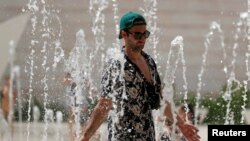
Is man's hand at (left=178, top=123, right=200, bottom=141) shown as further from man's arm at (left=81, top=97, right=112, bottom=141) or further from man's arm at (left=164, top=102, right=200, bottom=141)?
man's arm at (left=81, top=97, right=112, bottom=141)

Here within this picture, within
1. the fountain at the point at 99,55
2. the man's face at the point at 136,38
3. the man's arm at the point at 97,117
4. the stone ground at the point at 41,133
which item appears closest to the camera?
the man's arm at the point at 97,117

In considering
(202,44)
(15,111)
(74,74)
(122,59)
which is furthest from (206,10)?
(122,59)

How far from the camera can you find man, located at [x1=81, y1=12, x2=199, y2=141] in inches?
153

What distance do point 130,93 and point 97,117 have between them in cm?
22

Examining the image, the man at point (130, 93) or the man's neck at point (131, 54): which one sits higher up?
the man's neck at point (131, 54)

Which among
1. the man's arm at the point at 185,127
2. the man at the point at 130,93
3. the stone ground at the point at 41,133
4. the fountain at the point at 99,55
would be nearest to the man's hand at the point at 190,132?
the man's arm at the point at 185,127

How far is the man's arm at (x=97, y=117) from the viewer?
12.5 ft

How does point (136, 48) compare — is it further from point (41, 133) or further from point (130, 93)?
point (41, 133)

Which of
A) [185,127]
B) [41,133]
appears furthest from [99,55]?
[185,127]

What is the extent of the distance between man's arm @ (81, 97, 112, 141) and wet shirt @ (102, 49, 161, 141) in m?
0.03

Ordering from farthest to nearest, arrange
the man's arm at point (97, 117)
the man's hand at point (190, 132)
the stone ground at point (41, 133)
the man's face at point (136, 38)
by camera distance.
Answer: the stone ground at point (41, 133), the man's hand at point (190, 132), the man's face at point (136, 38), the man's arm at point (97, 117)

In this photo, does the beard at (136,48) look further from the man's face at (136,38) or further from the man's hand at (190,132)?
the man's hand at (190,132)

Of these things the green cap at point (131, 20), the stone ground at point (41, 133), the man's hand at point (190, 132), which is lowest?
the man's hand at point (190, 132)

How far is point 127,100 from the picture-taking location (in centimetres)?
393
